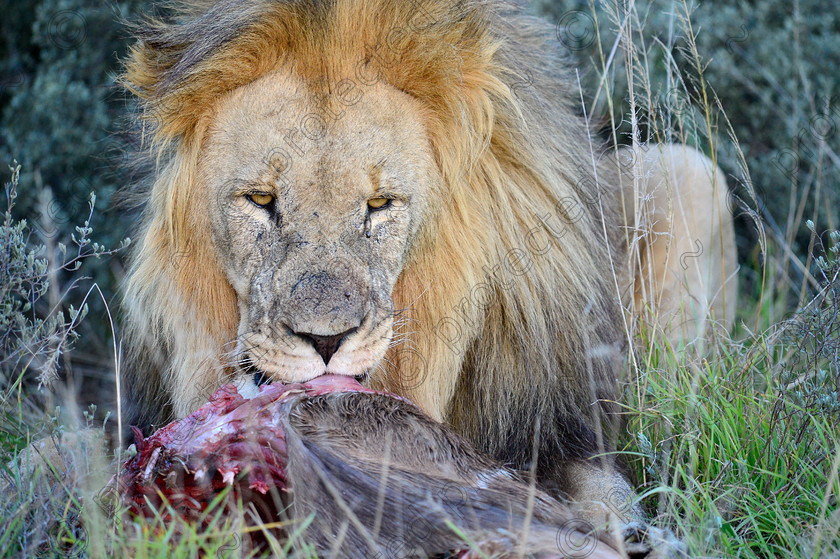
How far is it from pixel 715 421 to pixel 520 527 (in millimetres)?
1102

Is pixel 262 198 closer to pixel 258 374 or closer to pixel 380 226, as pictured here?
pixel 380 226

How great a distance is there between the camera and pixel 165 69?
2678 mm

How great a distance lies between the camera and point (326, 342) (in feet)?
7.75

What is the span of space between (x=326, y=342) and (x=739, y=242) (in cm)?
374

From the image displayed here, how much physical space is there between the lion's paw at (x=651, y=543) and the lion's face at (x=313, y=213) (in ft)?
2.69

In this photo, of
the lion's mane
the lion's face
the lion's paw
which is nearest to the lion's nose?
the lion's face

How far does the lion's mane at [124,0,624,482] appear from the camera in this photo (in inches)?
102

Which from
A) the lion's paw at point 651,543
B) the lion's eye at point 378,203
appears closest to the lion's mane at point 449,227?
the lion's eye at point 378,203

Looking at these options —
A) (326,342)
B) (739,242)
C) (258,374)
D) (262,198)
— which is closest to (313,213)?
(262,198)

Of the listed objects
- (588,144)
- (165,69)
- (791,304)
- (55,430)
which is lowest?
(791,304)

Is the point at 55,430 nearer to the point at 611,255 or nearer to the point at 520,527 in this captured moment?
the point at 520,527

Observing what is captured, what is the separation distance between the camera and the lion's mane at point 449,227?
2.60m

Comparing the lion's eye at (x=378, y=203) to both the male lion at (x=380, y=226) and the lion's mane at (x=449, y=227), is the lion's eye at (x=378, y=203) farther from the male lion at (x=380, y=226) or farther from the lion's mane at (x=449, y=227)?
the lion's mane at (x=449, y=227)

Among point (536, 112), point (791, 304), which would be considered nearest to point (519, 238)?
point (536, 112)
